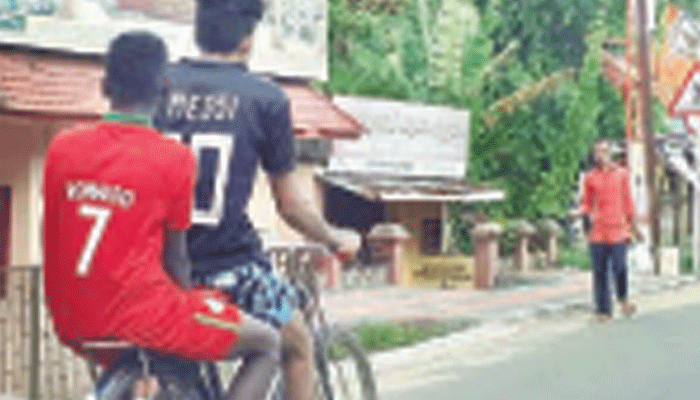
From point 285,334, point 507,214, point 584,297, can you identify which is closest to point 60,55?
point 584,297

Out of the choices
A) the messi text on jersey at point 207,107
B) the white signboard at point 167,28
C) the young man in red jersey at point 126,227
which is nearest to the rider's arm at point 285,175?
the messi text on jersey at point 207,107

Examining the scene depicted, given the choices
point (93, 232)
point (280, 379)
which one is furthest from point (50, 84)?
point (93, 232)

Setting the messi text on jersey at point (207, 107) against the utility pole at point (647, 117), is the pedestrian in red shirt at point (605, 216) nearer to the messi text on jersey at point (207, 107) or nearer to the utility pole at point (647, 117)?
the utility pole at point (647, 117)

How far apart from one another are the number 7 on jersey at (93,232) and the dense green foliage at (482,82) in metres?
19.1

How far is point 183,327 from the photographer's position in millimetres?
4543

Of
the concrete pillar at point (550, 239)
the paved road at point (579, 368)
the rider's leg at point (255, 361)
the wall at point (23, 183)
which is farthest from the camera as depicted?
the concrete pillar at point (550, 239)

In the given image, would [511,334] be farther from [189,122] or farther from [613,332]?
[189,122]

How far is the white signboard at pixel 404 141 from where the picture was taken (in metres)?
22.3

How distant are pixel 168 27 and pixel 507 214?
11.8 metres

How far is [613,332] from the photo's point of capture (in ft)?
47.0

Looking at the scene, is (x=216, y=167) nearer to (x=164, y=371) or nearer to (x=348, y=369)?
(x=164, y=371)

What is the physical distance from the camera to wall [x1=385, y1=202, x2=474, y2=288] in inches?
853

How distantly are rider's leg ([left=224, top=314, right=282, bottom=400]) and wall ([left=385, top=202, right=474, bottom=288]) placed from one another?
54.1 feet

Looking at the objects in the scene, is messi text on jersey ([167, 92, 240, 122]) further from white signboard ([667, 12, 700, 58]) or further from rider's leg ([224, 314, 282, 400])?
white signboard ([667, 12, 700, 58])
